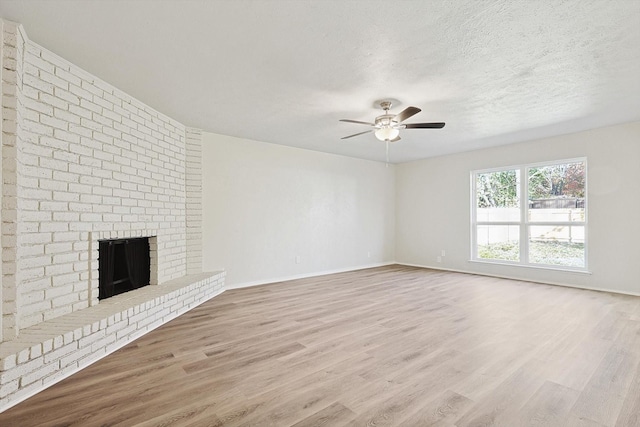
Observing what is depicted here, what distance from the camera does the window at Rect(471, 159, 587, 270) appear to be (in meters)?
5.13

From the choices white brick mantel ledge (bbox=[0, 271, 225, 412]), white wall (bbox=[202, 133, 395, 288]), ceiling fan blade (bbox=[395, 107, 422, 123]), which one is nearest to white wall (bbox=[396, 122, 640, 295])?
white wall (bbox=[202, 133, 395, 288])

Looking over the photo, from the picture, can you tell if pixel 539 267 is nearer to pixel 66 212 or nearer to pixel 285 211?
pixel 285 211

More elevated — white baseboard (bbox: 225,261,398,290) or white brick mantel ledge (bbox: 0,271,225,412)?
white brick mantel ledge (bbox: 0,271,225,412)

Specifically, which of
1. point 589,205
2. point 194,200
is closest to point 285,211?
point 194,200

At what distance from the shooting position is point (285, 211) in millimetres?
5785

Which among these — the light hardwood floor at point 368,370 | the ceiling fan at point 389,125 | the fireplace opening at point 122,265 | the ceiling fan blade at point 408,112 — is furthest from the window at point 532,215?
the fireplace opening at point 122,265

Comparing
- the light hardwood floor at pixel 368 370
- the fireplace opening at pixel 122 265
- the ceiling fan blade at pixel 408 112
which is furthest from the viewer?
the fireplace opening at pixel 122 265

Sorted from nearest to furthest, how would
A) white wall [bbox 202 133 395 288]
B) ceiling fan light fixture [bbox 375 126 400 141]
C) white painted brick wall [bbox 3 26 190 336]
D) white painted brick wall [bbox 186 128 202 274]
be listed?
white painted brick wall [bbox 3 26 190 336], ceiling fan light fixture [bbox 375 126 400 141], white painted brick wall [bbox 186 128 202 274], white wall [bbox 202 133 395 288]

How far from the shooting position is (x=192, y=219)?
15.4 feet

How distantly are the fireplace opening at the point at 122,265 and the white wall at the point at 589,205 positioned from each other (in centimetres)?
579

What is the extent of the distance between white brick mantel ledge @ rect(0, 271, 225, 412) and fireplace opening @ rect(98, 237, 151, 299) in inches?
5.0

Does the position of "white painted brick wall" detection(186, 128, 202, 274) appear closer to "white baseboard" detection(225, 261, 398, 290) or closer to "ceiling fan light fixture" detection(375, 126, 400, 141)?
"white baseboard" detection(225, 261, 398, 290)

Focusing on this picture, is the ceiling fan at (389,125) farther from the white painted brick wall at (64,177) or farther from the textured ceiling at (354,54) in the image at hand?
the white painted brick wall at (64,177)

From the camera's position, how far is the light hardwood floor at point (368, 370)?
181cm
